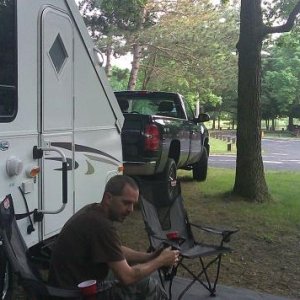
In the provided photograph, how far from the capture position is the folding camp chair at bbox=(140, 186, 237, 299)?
14.3 ft

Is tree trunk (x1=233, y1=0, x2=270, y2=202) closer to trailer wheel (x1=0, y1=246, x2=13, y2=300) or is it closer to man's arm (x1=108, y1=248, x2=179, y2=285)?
man's arm (x1=108, y1=248, x2=179, y2=285)

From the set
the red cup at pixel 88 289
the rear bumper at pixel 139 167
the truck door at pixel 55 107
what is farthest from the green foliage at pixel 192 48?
the red cup at pixel 88 289

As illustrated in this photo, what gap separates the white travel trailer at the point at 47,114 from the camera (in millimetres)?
3578

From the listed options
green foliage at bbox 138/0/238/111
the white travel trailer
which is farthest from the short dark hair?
green foliage at bbox 138/0/238/111

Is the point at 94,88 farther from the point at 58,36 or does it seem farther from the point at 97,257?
the point at 97,257

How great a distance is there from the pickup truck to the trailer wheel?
2.13 metres

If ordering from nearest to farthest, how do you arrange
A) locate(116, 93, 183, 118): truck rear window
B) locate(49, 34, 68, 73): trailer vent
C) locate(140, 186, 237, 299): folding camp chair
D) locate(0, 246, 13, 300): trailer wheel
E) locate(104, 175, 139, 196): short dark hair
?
locate(104, 175, 139, 196): short dark hair → locate(0, 246, 13, 300): trailer wheel → locate(49, 34, 68, 73): trailer vent → locate(140, 186, 237, 299): folding camp chair → locate(116, 93, 183, 118): truck rear window

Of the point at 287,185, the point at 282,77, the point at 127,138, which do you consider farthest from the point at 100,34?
the point at 282,77

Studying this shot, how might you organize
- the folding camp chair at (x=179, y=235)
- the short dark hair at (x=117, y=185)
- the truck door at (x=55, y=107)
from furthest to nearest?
the folding camp chair at (x=179, y=235) → the truck door at (x=55, y=107) → the short dark hair at (x=117, y=185)

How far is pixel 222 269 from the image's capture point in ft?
17.5

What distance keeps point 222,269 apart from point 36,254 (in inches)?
→ 92.7

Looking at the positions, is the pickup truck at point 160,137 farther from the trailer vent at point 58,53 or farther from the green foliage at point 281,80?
the green foliage at point 281,80

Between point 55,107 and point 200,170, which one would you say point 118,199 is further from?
point 200,170

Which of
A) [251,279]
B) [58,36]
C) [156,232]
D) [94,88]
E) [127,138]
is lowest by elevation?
[251,279]
